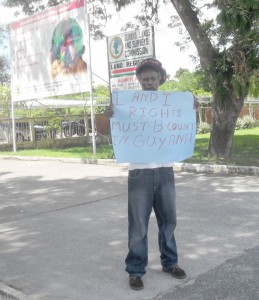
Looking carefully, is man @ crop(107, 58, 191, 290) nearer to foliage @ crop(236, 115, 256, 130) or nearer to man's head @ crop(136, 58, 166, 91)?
man's head @ crop(136, 58, 166, 91)

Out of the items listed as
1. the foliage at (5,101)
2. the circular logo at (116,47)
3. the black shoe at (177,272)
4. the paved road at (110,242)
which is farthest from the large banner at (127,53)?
the foliage at (5,101)

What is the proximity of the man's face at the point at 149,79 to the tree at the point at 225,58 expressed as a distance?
681cm

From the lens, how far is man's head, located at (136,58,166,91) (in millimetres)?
3857

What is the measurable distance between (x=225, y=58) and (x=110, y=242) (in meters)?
7.40

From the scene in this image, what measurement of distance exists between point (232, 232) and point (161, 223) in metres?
1.76

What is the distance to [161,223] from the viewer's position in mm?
4035

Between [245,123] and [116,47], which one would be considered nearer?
[116,47]

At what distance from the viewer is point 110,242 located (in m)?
5.25

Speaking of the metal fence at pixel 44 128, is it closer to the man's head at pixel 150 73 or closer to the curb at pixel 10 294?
the curb at pixel 10 294

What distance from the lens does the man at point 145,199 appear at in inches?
150

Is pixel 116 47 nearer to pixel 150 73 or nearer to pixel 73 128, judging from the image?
pixel 73 128

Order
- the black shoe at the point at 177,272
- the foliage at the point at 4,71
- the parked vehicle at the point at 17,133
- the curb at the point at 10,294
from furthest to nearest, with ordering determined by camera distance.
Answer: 1. the foliage at the point at 4,71
2. the parked vehicle at the point at 17,133
3. the black shoe at the point at 177,272
4. the curb at the point at 10,294

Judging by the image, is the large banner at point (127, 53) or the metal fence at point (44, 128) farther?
the metal fence at point (44, 128)

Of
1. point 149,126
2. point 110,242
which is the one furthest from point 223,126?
point 149,126
